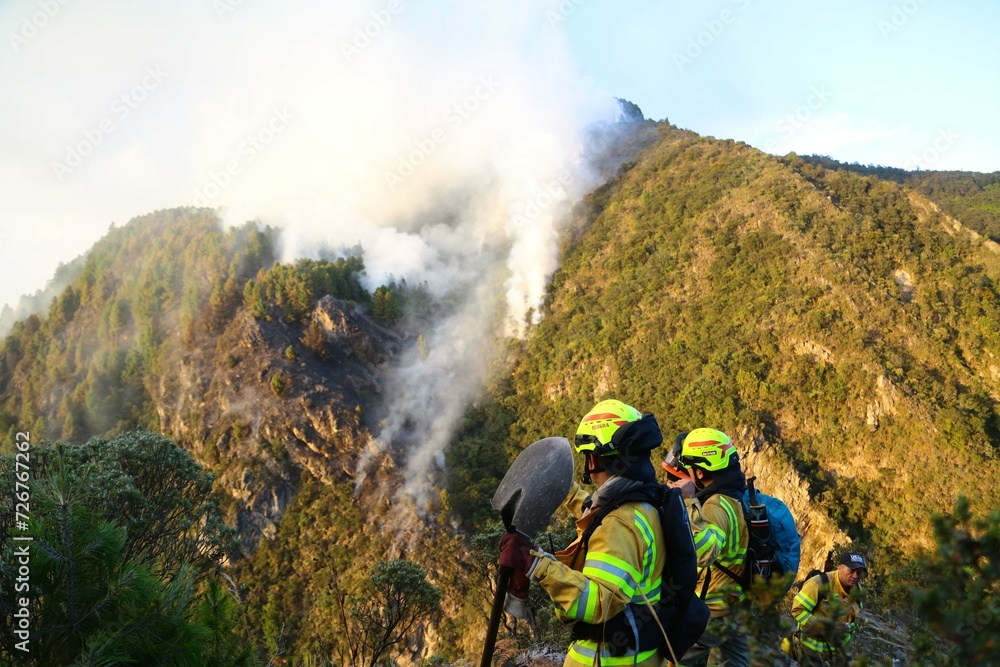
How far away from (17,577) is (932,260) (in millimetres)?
33157

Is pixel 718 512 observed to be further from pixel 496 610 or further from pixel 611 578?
pixel 496 610

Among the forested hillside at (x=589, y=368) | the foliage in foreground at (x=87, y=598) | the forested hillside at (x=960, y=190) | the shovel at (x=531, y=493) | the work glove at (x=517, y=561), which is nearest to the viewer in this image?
the work glove at (x=517, y=561)

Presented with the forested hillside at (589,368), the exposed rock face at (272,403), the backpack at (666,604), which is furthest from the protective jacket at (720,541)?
the exposed rock face at (272,403)

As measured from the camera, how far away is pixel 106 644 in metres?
3.17

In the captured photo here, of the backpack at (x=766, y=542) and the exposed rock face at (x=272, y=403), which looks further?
the exposed rock face at (x=272, y=403)

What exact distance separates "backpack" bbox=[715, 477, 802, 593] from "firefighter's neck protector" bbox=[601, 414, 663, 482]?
5.95 feet

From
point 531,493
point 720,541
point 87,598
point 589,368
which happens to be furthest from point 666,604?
point 589,368

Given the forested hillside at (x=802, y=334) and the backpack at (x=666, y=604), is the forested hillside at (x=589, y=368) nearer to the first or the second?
the forested hillside at (x=802, y=334)

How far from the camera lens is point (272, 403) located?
34.7m

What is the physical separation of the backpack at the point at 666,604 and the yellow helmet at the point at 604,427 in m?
0.24

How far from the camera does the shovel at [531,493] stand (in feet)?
8.02

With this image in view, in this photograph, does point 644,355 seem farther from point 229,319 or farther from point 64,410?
point 64,410

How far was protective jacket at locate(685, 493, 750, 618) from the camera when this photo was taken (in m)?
3.52

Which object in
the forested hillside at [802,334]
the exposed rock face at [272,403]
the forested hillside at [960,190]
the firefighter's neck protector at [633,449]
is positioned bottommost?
the exposed rock face at [272,403]
